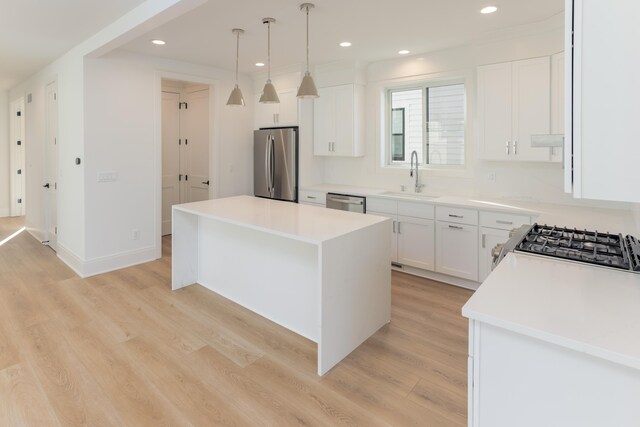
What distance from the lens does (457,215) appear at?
3740mm

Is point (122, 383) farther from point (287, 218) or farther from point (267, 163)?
point (267, 163)

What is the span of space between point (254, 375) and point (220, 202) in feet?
6.10

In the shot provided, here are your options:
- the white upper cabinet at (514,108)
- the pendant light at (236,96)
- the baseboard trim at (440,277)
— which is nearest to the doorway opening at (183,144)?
the pendant light at (236,96)

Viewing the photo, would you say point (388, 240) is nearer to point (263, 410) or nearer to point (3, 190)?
point (263, 410)

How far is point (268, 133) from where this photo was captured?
5.50 meters

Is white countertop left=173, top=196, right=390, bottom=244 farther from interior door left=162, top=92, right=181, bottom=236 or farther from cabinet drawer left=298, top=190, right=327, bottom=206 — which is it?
interior door left=162, top=92, right=181, bottom=236

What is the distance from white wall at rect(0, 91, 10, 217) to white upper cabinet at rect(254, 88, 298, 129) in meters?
5.21

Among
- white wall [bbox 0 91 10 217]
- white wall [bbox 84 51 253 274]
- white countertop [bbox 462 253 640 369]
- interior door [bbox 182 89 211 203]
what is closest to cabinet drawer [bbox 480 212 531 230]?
white countertop [bbox 462 253 640 369]

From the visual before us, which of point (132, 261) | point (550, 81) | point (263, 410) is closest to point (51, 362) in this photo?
point (263, 410)

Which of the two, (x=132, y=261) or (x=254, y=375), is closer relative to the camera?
(x=254, y=375)

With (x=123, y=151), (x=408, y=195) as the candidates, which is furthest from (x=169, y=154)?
(x=408, y=195)

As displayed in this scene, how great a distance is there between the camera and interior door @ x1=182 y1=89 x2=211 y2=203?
6137 millimetres

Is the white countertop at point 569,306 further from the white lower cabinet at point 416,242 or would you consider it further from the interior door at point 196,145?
the interior door at point 196,145

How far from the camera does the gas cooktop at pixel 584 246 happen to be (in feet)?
5.21
